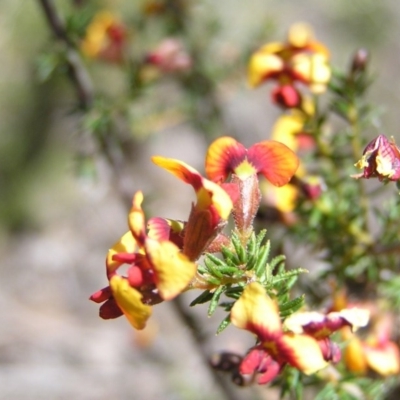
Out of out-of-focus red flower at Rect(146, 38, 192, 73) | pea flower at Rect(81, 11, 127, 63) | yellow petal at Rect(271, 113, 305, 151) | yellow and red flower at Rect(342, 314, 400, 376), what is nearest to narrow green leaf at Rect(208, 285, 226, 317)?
yellow and red flower at Rect(342, 314, 400, 376)

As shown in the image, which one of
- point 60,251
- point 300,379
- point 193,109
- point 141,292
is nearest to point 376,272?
point 300,379

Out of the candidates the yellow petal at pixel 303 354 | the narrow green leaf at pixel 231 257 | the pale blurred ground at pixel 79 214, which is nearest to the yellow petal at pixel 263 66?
the narrow green leaf at pixel 231 257

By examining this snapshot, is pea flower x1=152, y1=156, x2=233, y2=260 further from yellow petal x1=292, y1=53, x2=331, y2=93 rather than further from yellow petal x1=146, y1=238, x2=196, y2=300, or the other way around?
yellow petal x1=292, y1=53, x2=331, y2=93

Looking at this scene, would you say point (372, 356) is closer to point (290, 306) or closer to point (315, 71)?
point (290, 306)

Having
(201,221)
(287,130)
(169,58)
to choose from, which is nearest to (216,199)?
(201,221)

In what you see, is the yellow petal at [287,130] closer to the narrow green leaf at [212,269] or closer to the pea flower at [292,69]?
the pea flower at [292,69]

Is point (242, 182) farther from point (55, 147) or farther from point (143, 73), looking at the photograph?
point (55, 147)

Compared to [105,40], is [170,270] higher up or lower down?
lower down
